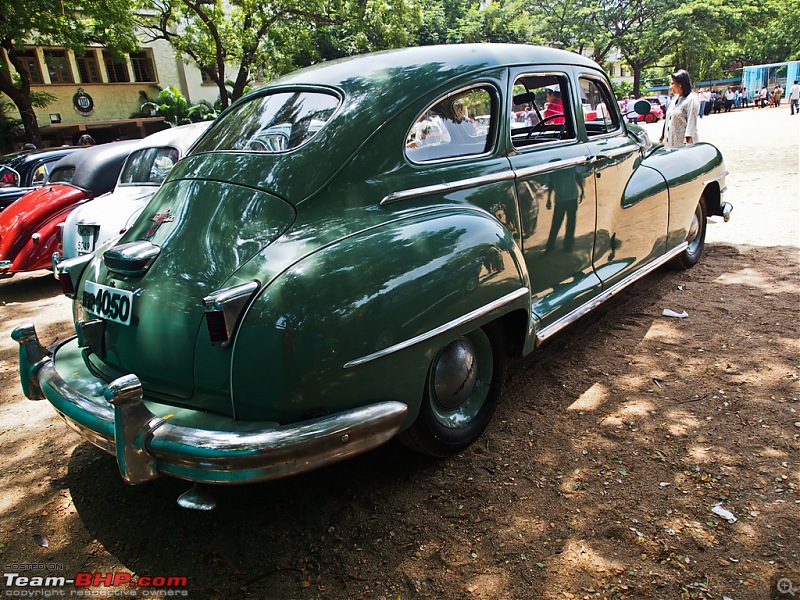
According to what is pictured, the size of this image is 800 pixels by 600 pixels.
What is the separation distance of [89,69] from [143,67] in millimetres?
2122

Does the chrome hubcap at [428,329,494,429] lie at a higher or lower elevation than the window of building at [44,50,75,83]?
lower

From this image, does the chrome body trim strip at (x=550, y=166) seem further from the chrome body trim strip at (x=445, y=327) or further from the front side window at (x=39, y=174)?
the front side window at (x=39, y=174)

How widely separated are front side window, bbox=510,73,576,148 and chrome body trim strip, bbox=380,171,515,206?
704 millimetres

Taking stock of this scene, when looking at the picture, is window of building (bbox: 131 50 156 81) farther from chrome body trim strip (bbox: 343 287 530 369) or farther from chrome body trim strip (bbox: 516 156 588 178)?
chrome body trim strip (bbox: 343 287 530 369)

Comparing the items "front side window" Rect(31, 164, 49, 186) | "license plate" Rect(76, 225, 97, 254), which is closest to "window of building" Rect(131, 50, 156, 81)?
"front side window" Rect(31, 164, 49, 186)

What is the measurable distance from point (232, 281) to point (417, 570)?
1261 mm

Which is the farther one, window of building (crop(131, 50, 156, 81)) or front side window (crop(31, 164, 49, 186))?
window of building (crop(131, 50, 156, 81))

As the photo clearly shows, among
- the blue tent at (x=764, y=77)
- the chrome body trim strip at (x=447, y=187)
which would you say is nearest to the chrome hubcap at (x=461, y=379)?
the chrome body trim strip at (x=447, y=187)

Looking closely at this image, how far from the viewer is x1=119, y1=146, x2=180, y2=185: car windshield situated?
20.2ft

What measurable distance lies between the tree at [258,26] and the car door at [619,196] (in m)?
13.5

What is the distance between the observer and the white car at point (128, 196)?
5.65m

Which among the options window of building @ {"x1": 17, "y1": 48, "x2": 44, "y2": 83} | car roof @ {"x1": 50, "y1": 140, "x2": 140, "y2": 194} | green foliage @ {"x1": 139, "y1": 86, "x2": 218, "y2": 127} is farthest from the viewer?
green foliage @ {"x1": 139, "y1": 86, "x2": 218, "y2": 127}

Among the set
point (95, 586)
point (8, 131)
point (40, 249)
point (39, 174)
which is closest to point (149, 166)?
point (40, 249)

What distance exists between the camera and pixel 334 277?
7.05ft
